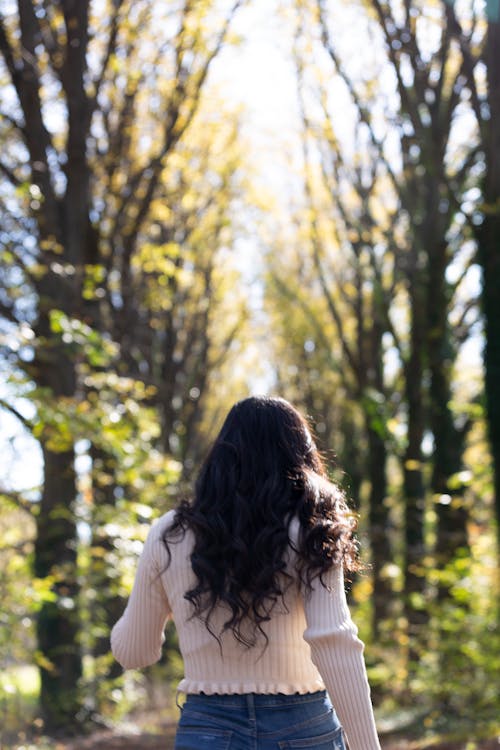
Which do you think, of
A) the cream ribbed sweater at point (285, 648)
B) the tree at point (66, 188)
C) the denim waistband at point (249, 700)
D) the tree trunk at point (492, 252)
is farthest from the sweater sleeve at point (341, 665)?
the tree trunk at point (492, 252)

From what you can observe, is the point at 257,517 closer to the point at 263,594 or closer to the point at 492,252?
the point at 263,594

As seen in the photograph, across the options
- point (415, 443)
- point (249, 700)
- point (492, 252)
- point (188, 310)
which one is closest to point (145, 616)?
point (249, 700)

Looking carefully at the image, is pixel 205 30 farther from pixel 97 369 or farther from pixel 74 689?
pixel 74 689

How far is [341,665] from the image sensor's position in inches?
108

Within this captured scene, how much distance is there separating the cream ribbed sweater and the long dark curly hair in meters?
0.04

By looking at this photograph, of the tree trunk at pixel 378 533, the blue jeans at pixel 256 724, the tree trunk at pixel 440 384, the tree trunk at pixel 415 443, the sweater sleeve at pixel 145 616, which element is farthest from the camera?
the tree trunk at pixel 378 533

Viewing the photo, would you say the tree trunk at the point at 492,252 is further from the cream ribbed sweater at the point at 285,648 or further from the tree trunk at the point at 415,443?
the cream ribbed sweater at the point at 285,648

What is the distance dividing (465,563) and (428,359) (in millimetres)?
4291

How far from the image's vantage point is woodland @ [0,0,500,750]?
30.1ft

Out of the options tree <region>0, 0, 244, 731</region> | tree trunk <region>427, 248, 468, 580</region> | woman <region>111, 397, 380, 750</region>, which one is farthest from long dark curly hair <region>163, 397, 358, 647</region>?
tree trunk <region>427, 248, 468, 580</region>

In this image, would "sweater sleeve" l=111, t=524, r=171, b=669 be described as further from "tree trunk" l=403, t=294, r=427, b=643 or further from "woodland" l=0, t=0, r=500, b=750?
"tree trunk" l=403, t=294, r=427, b=643

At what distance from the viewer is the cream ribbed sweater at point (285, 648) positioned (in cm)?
276

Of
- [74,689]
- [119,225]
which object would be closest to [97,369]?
[119,225]

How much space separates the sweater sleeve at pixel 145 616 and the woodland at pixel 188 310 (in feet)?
2.73
